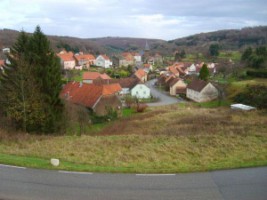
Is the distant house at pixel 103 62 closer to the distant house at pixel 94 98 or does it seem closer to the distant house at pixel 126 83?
the distant house at pixel 126 83

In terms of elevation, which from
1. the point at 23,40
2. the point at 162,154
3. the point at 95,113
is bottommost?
the point at 95,113

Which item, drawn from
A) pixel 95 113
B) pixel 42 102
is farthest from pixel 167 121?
pixel 42 102

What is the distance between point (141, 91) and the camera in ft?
220

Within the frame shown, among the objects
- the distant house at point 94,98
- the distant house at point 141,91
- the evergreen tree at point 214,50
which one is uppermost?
the evergreen tree at point 214,50

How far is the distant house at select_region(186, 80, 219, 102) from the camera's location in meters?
59.6

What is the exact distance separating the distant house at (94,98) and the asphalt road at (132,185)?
1220 inches

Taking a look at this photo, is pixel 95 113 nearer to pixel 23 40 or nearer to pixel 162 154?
pixel 23 40

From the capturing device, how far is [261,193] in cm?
923

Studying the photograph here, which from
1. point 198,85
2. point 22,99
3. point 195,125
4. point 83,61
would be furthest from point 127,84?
point 22,99

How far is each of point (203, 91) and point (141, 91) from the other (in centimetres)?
1350

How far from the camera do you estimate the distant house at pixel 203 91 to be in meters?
59.6

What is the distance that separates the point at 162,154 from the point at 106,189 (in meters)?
4.76

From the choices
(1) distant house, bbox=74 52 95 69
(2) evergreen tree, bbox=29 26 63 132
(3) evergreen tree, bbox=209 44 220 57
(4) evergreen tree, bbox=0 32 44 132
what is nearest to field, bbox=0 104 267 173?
(4) evergreen tree, bbox=0 32 44 132

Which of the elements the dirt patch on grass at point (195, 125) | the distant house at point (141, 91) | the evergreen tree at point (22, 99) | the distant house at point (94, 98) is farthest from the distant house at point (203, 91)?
the evergreen tree at point (22, 99)
